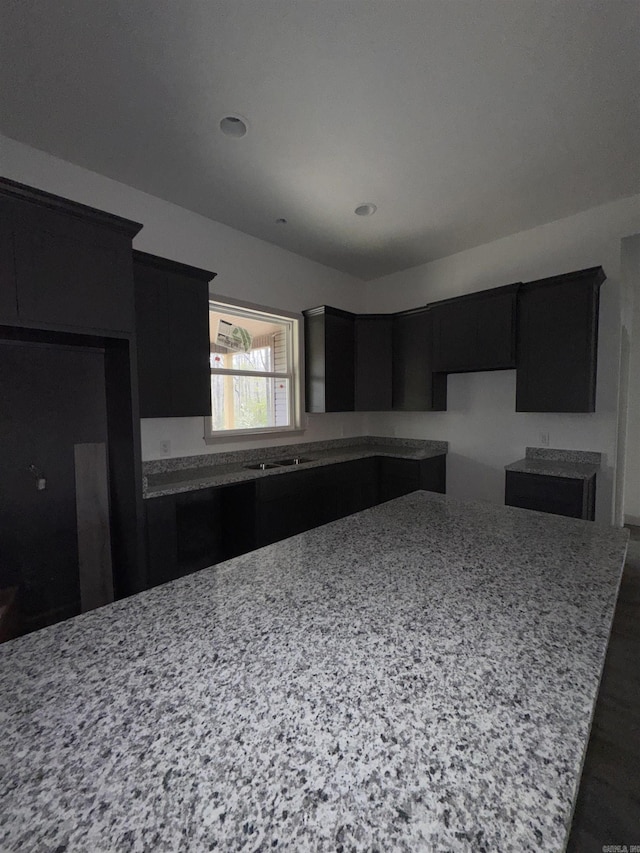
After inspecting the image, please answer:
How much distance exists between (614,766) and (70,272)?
126 inches

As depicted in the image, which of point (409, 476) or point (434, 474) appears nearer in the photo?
point (409, 476)


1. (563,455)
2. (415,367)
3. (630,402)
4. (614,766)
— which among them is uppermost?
(415,367)

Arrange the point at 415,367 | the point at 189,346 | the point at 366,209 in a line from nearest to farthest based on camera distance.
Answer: the point at 189,346 → the point at 366,209 → the point at 415,367

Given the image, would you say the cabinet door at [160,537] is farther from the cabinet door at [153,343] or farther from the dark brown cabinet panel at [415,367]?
the dark brown cabinet panel at [415,367]

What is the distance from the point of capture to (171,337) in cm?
270

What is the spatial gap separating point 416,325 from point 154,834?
4172 millimetres

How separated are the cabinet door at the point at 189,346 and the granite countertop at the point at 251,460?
50 cm

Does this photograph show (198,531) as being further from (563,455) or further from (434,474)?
(563,455)

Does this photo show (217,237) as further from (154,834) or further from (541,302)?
(154,834)

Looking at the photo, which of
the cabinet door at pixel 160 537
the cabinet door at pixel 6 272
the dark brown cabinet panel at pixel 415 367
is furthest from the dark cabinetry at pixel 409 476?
the cabinet door at pixel 6 272

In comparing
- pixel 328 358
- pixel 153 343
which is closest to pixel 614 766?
pixel 153 343

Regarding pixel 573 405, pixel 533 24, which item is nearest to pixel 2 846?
pixel 533 24

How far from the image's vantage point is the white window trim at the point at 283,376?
335 cm

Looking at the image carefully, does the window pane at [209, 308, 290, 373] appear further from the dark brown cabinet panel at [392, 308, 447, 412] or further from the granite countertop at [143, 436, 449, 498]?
the dark brown cabinet panel at [392, 308, 447, 412]
